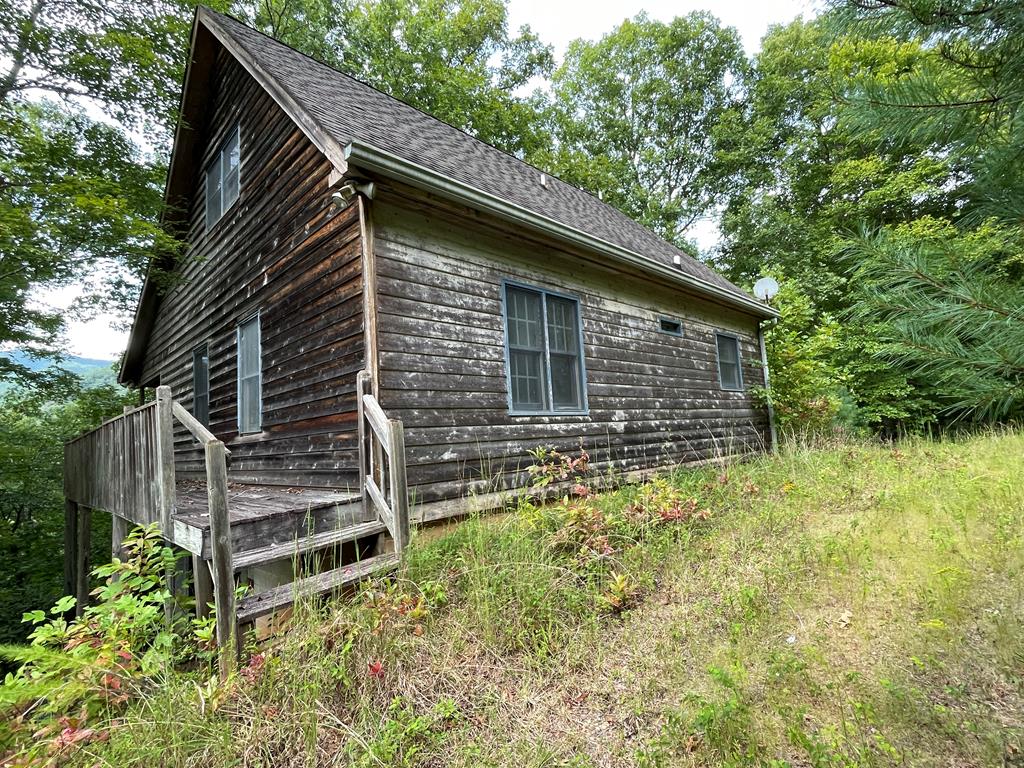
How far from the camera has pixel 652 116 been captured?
23.3 metres

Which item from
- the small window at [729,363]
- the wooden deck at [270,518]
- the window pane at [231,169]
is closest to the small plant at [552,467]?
the wooden deck at [270,518]

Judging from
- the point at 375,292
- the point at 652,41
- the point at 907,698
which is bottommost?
the point at 907,698

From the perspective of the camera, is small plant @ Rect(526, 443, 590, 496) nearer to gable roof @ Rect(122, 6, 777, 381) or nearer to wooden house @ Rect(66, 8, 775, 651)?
wooden house @ Rect(66, 8, 775, 651)

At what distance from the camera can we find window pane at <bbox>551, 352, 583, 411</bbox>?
636cm

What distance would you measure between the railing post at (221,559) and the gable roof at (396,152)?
8.96 ft

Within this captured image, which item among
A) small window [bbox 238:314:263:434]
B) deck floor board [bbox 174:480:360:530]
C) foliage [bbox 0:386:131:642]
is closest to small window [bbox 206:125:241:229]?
small window [bbox 238:314:263:434]

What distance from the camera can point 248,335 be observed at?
22.5 feet

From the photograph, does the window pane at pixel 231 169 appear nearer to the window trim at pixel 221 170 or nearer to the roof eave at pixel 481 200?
the window trim at pixel 221 170

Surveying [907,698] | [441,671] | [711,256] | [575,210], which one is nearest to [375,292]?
[441,671]

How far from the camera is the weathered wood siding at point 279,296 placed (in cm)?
496

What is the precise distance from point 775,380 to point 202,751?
1189 centimetres

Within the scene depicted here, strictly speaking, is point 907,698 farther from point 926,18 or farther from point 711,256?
point 711,256

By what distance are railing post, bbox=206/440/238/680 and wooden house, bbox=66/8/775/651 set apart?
0.07 ft

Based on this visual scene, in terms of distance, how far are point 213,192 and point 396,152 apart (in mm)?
5446
